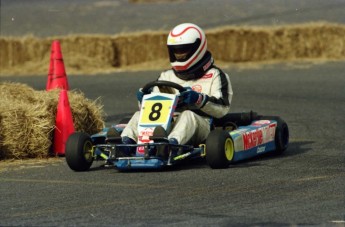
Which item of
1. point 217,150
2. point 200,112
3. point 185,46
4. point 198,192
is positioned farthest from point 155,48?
point 198,192

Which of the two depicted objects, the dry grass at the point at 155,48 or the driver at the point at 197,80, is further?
the dry grass at the point at 155,48

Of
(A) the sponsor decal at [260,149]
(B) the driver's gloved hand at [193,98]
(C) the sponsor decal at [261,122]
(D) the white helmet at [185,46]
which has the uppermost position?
(D) the white helmet at [185,46]

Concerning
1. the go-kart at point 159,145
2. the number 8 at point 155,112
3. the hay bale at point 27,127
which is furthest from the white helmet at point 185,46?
the hay bale at point 27,127

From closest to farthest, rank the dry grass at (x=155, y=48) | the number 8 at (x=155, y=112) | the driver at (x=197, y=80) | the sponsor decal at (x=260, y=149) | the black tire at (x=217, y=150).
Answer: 1. the black tire at (x=217, y=150)
2. the number 8 at (x=155, y=112)
3. the driver at (x=197, y=80)
4. the sponsor decal at (x=260, y=149)
5. the dry grass at (x=155, y=48)

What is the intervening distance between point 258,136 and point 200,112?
0.56 m

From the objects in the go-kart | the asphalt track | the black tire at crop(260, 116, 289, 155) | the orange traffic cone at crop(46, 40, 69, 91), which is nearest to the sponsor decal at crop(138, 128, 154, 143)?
the go-kart

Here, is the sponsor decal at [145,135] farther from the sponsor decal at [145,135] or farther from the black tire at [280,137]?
the black tire at [280,137]

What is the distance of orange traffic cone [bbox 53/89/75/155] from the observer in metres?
10.5

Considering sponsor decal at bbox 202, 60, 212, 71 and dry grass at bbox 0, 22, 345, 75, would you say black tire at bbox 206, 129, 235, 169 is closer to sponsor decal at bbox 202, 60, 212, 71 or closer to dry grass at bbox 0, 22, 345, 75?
sponsor decal at bbox 202, 60, 212, 71

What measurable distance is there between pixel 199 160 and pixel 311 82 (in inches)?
268

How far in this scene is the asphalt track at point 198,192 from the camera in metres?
6.84

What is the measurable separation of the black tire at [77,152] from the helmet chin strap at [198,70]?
1.28m

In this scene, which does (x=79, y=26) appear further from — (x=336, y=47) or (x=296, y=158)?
(x=296, y=158)

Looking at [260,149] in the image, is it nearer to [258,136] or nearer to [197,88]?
[258,136]
